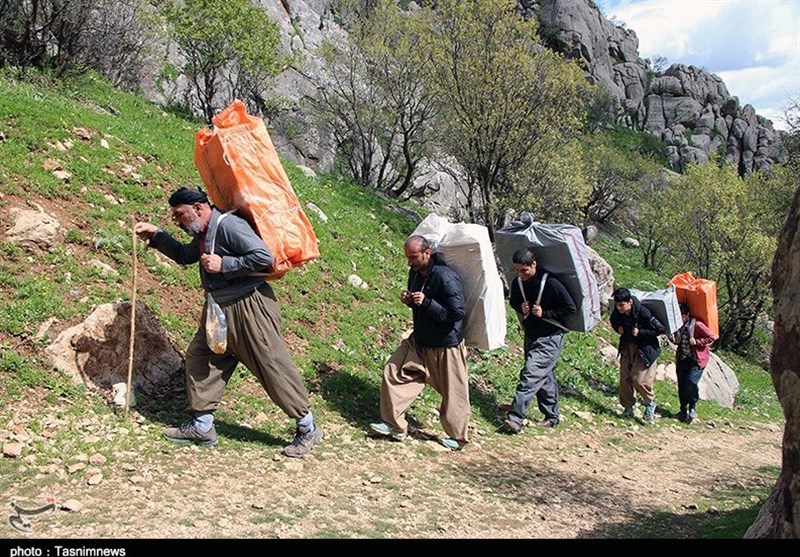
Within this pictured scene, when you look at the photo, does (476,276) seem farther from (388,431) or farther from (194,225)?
(194,225)

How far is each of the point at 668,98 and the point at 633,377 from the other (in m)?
94.8

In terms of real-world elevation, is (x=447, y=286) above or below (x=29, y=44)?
below

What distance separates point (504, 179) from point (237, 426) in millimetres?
12261

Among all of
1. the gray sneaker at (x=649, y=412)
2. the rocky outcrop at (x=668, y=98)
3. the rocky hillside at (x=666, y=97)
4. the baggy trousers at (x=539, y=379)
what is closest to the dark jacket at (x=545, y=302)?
the baggy trousers at (x=539, y=379)

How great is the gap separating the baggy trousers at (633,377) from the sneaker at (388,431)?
15.7 feet

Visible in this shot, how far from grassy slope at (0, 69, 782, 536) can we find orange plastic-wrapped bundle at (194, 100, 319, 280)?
190 centimetres

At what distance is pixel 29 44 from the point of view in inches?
590

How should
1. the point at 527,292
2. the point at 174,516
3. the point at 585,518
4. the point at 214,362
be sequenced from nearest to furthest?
the point at 174,516 → the point at 585,518 → the point at 214,362 → the point at 527,292

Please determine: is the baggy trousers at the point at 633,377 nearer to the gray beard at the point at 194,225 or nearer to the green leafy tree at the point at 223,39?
the gray beard at the point at 194,225

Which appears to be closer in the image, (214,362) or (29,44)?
(214,362)

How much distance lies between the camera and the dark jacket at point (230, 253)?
217 inches
